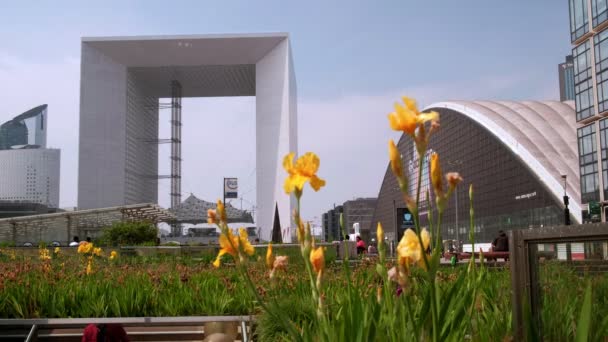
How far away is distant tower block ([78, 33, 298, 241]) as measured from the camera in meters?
57.5

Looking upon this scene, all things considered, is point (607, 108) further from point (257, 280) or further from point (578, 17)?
point (257, 280)

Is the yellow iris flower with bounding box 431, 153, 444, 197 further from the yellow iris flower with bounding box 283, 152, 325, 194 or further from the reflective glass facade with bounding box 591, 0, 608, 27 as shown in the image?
the reflective glass facade with bounding box 591, 0, 608, 27

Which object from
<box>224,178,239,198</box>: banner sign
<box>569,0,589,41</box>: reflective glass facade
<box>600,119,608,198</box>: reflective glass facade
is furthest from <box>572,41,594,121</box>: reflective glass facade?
<box>224,178,239,198</box>: banner sign

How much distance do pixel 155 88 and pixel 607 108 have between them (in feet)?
162

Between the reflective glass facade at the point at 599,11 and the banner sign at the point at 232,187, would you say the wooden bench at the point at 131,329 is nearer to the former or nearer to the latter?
the reflective glass facade at the point at 599,11

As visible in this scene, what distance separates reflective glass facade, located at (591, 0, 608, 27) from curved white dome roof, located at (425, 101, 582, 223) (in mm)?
17849

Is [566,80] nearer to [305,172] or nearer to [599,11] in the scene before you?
[599,11]

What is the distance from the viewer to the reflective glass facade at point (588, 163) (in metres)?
37.2

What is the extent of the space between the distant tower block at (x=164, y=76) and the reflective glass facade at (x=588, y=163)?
955 inches

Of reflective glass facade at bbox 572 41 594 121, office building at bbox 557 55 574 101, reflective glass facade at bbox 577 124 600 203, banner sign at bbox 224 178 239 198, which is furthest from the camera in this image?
office building at bbox 557 55 574 101

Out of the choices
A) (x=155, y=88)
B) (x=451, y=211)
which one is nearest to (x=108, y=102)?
(x=155, y=88)

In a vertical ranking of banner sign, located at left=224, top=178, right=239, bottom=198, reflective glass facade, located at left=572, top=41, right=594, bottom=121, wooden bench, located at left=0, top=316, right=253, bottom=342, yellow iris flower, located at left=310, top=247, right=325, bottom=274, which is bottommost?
wooden bench, located at left=0, top=316, right=253, bottom=342

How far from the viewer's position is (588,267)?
6.43ft

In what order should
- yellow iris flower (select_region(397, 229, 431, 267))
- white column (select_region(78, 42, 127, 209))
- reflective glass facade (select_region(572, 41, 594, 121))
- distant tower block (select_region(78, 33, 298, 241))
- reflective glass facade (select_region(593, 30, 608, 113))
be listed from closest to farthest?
yellow iris flower (select_region(397, 229, 431, 267))
reflective glass facade (select_region(593, 30, 608, 113))
reflective glass facade (select_region(572, 41, 594, 121))
distant tower block (select_region(78, 33, 298, 241))
white column (select_region(78, 42, 127, 209))
